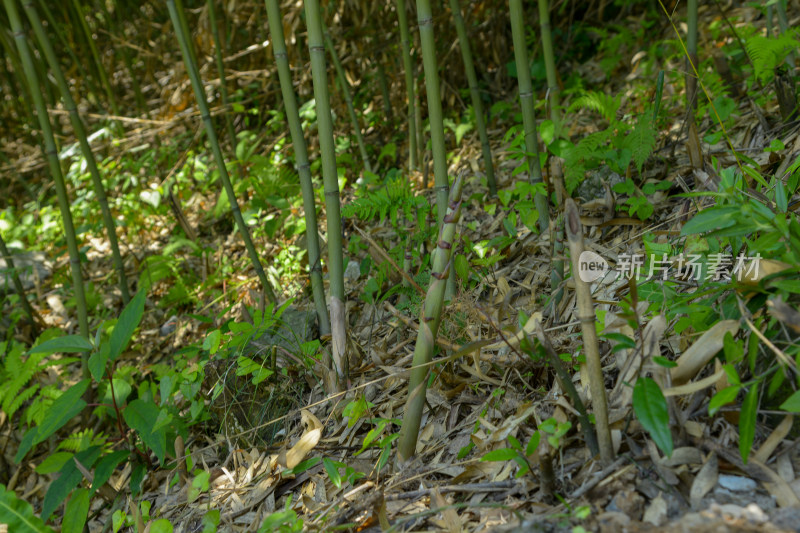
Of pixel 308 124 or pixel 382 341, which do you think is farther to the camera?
pixel 308 124

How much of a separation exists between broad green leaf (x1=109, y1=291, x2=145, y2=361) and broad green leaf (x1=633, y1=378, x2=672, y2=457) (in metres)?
1.24

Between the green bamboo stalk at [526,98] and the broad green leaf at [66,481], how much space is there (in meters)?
1.42

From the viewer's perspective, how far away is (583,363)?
1.14 metres

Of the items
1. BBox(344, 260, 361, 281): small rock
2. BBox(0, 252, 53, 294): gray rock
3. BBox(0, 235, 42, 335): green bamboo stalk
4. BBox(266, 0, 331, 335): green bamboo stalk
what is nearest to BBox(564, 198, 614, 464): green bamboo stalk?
BBox(266, 0, 331, 335): green bamboo stalk

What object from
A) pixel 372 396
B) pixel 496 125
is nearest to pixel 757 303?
pixel 372 396

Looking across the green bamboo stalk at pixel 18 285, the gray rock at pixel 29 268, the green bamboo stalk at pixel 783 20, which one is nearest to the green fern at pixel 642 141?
the green bamboo stalk at pixel 783 20

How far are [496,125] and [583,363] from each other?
6.24 feet

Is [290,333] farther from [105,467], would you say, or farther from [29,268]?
[29,268]

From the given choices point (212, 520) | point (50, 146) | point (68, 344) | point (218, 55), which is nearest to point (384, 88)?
point (218, 55)

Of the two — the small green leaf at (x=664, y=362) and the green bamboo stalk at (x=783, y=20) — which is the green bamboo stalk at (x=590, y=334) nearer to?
the small green leaf at (x=664, y=362)

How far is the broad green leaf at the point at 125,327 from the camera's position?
1572 mm

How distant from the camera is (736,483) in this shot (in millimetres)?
908

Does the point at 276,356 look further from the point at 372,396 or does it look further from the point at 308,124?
the point at 308,124

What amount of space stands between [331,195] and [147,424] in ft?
2.42
